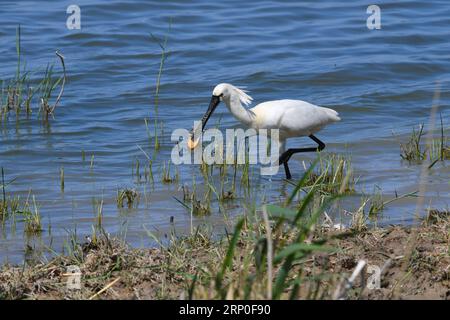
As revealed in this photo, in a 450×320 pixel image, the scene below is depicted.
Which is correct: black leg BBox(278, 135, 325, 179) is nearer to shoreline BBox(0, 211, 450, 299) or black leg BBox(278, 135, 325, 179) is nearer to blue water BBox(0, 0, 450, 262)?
blue water BBox(0, 0, 450, 262)

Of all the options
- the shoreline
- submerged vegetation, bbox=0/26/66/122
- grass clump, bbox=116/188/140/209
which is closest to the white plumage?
grass clump, bbox=116/188/140/209

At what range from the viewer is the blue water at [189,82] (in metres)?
7.57

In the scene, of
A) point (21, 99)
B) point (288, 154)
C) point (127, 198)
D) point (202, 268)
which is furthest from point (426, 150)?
point (21, 99)

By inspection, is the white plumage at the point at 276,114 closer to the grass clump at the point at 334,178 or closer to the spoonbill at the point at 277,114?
the spoonbill at the point at 277,114

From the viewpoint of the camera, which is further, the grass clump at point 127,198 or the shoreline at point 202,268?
the grass clump at point 127,198

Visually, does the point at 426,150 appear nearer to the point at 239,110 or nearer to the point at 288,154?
the point at 288,154

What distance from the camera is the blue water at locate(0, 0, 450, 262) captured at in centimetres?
757

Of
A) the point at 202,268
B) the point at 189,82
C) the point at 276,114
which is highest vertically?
the point at 189,82

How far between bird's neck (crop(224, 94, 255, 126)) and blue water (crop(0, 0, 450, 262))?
655 millimetres

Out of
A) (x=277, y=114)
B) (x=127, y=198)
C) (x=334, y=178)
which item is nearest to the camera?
(x=334, y=178)

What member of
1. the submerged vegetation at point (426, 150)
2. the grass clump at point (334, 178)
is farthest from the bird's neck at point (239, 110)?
the submerged vegetation at point (426, 150)

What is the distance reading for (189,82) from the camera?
1184cm

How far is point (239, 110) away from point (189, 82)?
142 inches

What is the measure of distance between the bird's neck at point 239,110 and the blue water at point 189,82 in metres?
0.65
